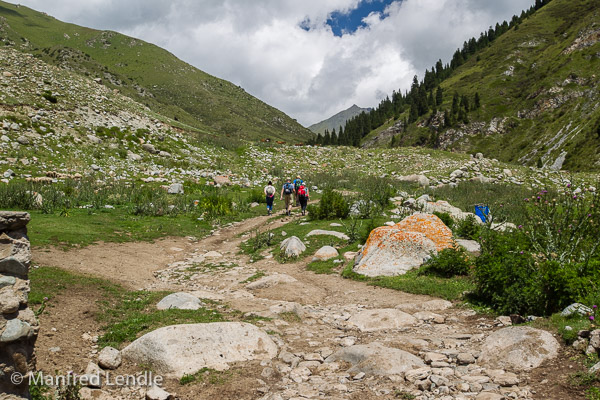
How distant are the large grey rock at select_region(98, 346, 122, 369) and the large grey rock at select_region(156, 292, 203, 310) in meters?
2.08

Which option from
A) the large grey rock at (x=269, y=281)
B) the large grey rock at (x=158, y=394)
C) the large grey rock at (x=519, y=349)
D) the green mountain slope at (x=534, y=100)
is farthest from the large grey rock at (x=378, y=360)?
the green mountain slope at (x=534, y=100)

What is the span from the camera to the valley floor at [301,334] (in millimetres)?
4297

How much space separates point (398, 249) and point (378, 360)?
20.9 ft

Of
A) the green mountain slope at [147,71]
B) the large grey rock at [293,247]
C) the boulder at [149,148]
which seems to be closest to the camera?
the large grey rock at [293,247]

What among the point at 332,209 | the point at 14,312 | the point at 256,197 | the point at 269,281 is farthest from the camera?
the point at 256,197

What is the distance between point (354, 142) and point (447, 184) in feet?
301

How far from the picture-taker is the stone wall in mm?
3355

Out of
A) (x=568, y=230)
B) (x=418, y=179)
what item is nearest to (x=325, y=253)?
(x=568, y=230)

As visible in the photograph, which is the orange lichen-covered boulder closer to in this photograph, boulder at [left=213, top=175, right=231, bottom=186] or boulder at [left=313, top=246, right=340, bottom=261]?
boulder at [left=313, top=246, right=340, bottom=261]

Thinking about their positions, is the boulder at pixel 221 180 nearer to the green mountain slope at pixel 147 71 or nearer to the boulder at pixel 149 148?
the boulder at pixel 149 148

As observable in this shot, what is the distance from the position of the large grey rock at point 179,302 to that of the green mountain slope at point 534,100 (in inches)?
3208

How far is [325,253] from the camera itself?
12836 mm

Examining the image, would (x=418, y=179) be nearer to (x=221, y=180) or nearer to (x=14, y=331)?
(x=221, y=180)

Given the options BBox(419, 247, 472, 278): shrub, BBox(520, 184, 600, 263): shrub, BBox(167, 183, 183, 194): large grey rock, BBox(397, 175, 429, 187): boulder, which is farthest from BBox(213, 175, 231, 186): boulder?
BBox(520, 184, 600, 263): shrub
